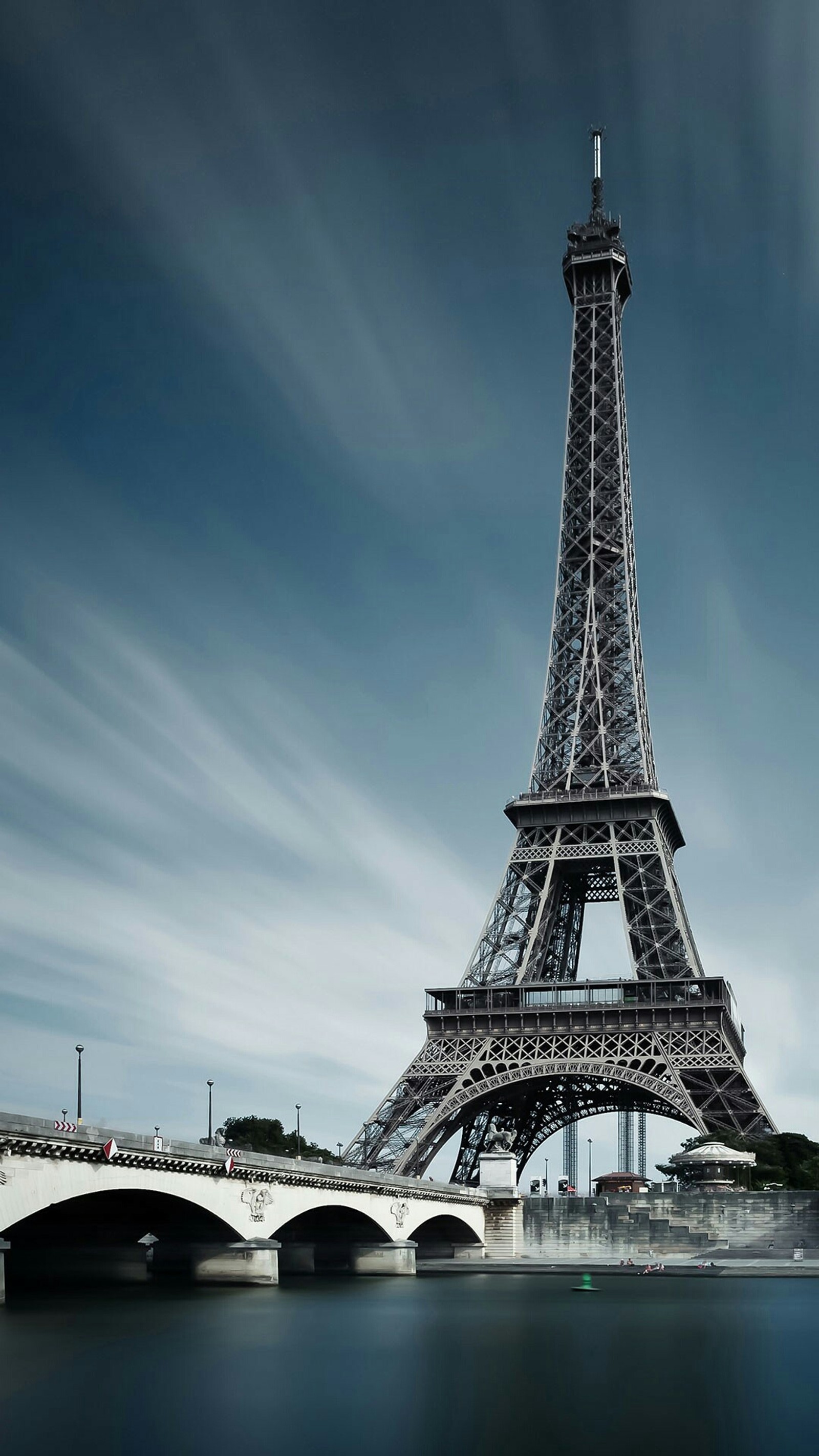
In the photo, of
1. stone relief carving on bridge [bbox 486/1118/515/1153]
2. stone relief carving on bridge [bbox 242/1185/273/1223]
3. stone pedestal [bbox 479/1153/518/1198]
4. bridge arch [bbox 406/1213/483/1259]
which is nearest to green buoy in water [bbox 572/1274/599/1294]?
stone relief carving on bridge [bbox 242/1185/273/1223]

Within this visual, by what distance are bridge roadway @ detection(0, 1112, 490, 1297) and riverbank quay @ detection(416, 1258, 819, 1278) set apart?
112 inches

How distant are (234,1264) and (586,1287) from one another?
17.1m

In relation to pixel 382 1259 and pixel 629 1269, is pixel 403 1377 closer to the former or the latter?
pixel 382 1259

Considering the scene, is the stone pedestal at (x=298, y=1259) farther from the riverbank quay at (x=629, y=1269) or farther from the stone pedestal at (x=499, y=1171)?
the stone pedestal at (x=499, y=1171)

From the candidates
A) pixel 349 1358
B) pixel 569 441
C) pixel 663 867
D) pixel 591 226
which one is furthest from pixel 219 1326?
pixel 591 226

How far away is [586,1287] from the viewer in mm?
69000

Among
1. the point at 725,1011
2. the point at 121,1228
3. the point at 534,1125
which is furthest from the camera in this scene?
the point at 534,1125

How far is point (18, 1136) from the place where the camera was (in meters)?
44.9

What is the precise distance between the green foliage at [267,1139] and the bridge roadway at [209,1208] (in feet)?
128

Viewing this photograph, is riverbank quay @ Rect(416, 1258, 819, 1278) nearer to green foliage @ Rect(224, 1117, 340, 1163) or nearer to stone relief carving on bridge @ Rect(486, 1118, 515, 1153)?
stone relief carving on bridge @ Rect(486, 1118, 515, 1153)

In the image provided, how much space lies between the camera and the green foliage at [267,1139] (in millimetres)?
131875

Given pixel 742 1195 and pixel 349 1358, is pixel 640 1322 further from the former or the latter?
pixel 742 1195

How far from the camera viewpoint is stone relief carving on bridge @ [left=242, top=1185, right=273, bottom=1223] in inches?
2409

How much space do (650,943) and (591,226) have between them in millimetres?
75274
